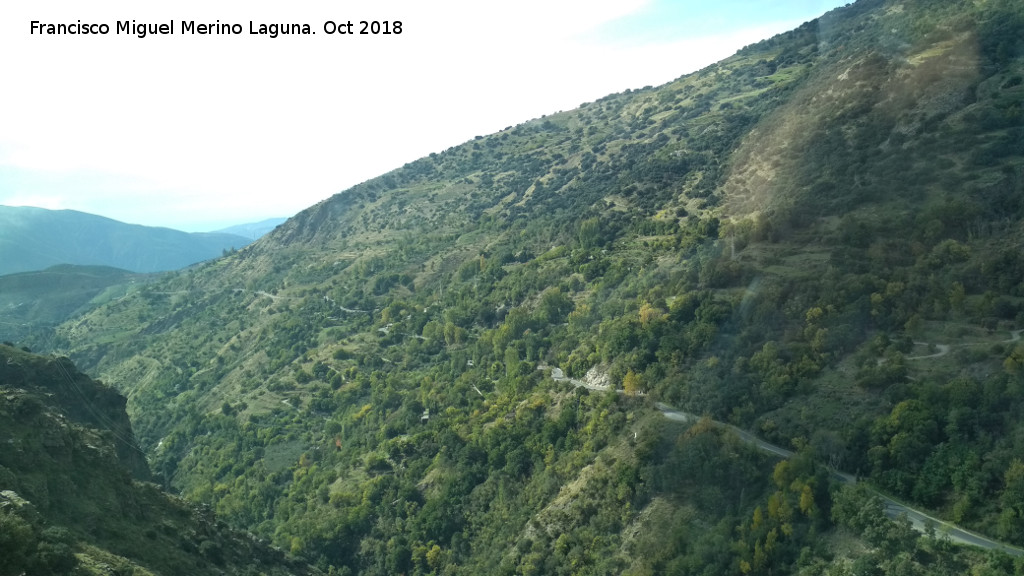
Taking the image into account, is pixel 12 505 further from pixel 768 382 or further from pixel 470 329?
pixel 470 329

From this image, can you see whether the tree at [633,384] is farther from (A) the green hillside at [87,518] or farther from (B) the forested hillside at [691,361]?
(A) the green hillside at [87,518]

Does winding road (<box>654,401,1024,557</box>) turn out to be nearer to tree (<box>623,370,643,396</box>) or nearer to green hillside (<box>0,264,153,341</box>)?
tree (<box>623,370,643,396</box>)

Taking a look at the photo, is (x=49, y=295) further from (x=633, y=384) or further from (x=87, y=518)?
(x=633, y=384)

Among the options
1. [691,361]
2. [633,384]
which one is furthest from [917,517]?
[633,384]

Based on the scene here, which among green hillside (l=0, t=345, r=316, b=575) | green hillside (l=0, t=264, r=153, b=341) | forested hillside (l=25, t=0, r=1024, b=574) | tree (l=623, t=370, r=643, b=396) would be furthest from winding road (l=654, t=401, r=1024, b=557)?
green hillside (l=0, t=264, r=153, b=341)

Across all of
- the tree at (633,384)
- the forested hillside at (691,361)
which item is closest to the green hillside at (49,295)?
the forested hillside at (691,361)
